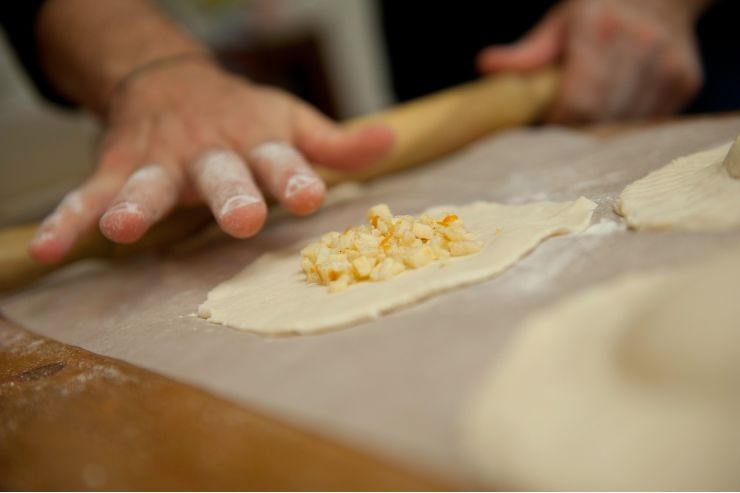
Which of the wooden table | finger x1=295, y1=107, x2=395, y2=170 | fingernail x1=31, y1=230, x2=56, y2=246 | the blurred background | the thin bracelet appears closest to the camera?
the wooden table

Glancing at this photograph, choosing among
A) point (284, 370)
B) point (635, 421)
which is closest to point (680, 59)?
point (635, 421)

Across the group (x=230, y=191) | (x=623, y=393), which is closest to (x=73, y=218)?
(x=230, y=191)

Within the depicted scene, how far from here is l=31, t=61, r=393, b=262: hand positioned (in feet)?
3.56

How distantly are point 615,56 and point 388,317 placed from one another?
140cm

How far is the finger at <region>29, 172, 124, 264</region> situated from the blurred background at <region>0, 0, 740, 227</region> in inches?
37.8

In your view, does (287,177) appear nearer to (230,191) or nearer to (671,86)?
(230,191)

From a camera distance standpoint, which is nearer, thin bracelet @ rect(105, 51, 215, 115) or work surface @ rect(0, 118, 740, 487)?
work surface @ rect(0, 118, 740, 487)

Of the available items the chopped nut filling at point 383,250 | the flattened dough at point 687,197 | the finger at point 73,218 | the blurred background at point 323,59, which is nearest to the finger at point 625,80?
the blurred background at point 323,59

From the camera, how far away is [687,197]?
Answer: 912 millimetres

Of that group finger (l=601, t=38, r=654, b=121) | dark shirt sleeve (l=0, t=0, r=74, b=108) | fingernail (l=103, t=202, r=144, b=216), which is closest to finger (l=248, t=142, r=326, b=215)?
fingernail (l=103, t=202, r=144, b=216)

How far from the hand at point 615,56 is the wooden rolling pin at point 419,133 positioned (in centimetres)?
7

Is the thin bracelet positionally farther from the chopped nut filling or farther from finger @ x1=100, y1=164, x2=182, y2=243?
the chopped nut filling

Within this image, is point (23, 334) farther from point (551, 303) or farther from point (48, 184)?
point (48, 184)

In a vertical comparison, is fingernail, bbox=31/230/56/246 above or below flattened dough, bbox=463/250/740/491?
above
